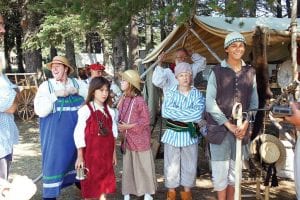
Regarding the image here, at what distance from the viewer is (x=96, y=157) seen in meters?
4.18

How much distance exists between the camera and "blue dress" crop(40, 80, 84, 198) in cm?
436

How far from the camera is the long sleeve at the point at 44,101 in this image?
422cm

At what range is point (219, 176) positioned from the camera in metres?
3.91

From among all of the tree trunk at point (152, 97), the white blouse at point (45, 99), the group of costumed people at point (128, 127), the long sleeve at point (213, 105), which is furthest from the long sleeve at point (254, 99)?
the tree trunk at point (152, 97)

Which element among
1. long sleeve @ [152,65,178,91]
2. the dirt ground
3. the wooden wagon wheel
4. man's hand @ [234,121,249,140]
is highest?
long sleeve @ [152,65,178,91]

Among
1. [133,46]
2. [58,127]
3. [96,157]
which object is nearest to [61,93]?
[58,127]

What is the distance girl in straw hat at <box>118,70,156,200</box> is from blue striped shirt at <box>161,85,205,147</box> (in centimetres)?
27

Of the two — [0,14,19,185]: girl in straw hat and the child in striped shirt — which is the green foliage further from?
[0,14,19,185]: girl in straw hat

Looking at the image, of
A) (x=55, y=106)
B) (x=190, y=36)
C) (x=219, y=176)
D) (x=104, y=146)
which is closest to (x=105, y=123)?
(x=104, y=146)

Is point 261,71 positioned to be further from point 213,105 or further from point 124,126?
point 124,126

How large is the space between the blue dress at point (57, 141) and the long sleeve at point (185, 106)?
3.28 feet

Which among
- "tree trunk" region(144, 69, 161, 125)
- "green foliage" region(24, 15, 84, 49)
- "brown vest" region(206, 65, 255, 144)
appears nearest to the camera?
"brown vest" region(206, 65, 255, 144)

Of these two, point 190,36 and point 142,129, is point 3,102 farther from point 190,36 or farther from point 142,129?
point 190,36

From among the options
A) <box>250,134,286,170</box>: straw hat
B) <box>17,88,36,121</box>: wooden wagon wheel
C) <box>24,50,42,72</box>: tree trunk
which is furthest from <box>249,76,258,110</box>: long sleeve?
<box>24,50,42,72</box>: tree trunk
